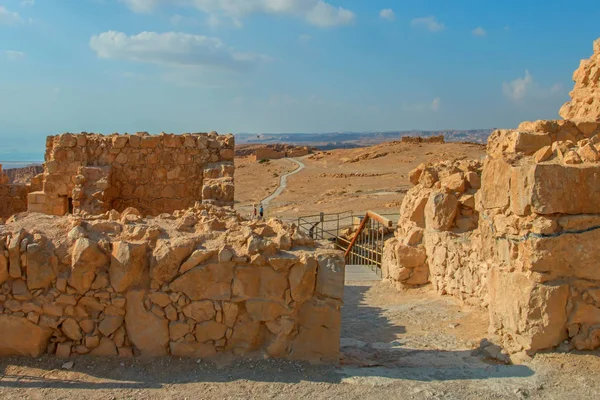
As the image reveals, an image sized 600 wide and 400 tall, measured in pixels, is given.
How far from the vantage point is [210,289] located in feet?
15.1

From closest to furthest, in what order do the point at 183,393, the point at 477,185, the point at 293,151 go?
the point at 183,393
the point at 477,185
the point at 293,151

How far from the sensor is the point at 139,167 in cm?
1009

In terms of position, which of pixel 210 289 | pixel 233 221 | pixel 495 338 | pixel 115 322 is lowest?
pixel 495 338

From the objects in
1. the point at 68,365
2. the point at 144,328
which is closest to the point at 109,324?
the point at 144,328

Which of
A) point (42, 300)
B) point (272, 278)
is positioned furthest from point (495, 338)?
point (42, 300)

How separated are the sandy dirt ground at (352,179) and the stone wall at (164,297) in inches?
607

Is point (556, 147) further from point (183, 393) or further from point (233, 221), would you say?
point (183, 393)

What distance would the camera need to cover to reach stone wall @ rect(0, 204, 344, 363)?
453cm

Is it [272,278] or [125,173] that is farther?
[125,173]

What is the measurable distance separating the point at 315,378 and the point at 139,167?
22.2 ft

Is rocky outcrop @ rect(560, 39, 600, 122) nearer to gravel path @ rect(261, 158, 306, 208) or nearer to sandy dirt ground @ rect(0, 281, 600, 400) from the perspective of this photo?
sandy dirt ground @ rect(0, 281, 600, 400)

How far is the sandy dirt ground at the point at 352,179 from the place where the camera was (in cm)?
2298

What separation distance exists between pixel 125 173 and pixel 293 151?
38.7 metres

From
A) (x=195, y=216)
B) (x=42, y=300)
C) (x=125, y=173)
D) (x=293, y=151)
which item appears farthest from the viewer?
(x=293, y=151)
